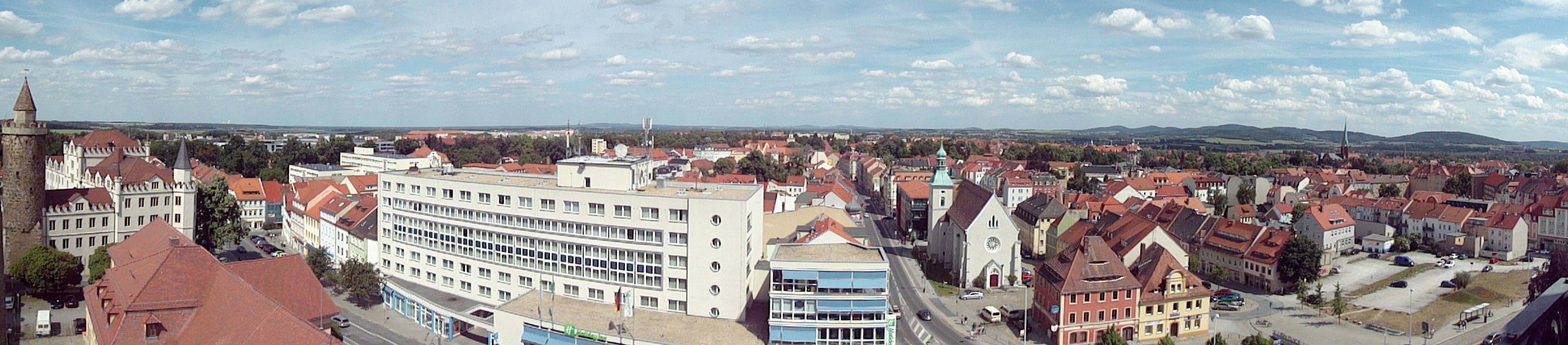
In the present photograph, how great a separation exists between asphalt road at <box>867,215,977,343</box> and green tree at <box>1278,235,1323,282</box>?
2074 centimetres

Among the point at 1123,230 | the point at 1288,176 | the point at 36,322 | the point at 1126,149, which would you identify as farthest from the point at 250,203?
the point at 1126,149

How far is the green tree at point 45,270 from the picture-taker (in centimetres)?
4478

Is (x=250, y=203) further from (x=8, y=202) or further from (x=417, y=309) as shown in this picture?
(x=417, y=309)

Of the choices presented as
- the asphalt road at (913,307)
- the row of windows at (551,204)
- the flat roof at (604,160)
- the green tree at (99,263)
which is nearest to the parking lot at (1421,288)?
the asphalt road at (913,307)

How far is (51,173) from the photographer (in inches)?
3105

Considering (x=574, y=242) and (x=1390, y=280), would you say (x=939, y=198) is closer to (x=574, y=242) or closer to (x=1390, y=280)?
(x=1390, y=280)

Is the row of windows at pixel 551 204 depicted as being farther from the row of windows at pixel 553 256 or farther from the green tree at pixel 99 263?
the green tree at pixel 99 263

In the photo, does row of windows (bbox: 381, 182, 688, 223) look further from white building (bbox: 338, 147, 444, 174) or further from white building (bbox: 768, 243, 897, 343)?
white building (bbox: 338, 147, 444, 174)

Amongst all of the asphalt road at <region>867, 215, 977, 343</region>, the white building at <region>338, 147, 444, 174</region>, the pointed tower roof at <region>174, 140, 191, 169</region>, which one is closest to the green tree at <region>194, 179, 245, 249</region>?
the pointed tower roof at <region>174, 140, 191, 169</region>

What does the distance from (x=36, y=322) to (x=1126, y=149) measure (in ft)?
627

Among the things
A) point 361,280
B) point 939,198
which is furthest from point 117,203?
point 939,198

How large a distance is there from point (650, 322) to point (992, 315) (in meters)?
18.0

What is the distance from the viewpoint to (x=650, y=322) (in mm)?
36312

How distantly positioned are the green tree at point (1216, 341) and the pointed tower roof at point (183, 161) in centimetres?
6172
